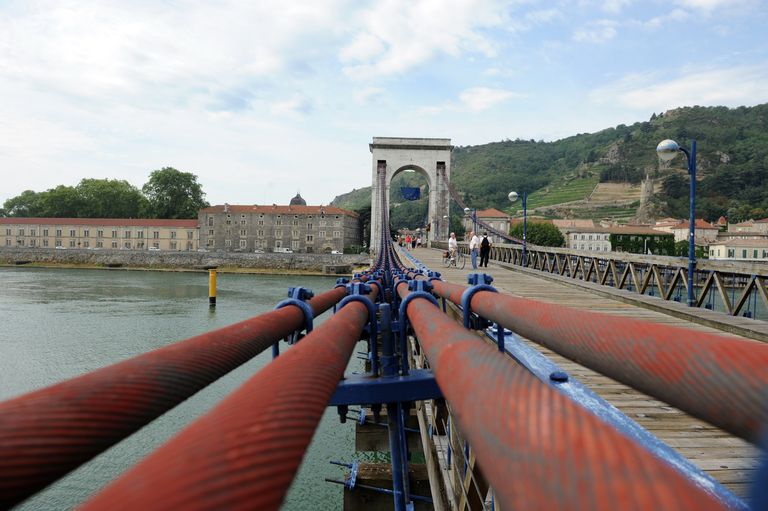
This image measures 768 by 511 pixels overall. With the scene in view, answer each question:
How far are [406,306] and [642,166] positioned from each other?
140m

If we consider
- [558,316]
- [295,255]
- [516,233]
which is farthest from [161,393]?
[516,233]

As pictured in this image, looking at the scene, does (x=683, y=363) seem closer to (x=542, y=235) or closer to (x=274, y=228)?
(x=274, y=228)

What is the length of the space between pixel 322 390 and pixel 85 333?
21.2 m

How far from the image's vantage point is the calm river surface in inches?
337

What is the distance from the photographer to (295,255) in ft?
188

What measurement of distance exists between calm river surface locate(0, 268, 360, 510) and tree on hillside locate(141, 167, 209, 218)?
3445 centimetres

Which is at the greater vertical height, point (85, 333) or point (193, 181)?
point (193, 181)

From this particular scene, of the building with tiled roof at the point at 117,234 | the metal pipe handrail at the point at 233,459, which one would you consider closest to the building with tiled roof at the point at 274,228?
the building with tiled roof at the point at 117,234

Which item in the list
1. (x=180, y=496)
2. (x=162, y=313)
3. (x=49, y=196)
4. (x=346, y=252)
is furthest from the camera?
(x=49, y=196)

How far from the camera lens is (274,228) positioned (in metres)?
67.4

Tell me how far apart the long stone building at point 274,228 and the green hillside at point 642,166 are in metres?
40.2

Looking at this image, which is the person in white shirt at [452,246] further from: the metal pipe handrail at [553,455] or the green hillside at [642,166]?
the green hillside at [642,166]

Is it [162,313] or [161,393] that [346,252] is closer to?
[162,313]

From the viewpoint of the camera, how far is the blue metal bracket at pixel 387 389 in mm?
2314
